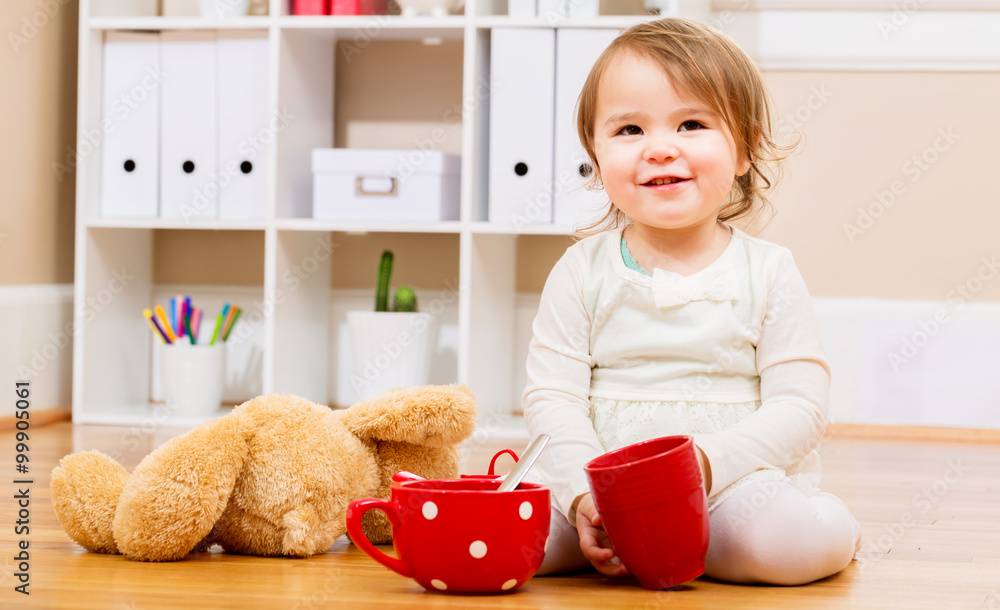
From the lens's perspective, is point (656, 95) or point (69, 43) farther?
point (69, 43)

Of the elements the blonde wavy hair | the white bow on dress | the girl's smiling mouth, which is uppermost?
the blonde wavy hair

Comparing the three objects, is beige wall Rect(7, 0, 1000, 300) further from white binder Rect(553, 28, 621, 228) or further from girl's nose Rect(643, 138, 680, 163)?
girl's nose Rect(643, 138, 680, 163)

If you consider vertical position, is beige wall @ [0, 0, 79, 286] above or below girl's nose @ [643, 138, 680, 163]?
above

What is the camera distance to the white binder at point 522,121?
171 centimetres

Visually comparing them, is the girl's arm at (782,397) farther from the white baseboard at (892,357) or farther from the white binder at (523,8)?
the white baseboard at (892,357)

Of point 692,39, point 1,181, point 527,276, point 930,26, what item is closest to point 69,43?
point 1,181

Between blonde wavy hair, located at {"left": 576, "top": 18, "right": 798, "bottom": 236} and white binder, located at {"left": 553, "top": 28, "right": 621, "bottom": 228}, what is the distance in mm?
752

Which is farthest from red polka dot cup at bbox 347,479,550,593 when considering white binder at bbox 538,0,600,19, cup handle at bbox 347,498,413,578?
white binder at bbox 538,0,600,19

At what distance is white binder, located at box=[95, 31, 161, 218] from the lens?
1.84 meters

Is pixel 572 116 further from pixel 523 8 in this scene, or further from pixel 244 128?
pixel 244 128

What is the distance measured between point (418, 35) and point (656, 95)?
43.6 inches

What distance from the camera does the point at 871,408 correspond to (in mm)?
1879

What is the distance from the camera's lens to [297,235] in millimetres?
1867

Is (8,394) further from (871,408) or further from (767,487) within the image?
(871,408)
